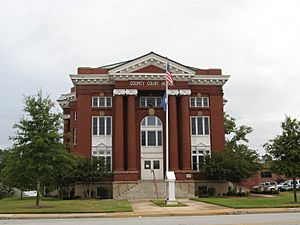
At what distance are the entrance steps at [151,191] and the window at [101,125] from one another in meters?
7.36

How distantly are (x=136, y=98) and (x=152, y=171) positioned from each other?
840 cm

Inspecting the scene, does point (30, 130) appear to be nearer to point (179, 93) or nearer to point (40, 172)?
point (40, 172)

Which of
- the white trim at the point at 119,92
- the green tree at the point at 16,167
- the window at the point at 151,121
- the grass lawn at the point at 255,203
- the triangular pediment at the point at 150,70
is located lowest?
the grass lawn at the point at 255,203

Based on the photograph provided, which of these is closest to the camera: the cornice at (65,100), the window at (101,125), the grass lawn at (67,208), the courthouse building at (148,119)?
the grass lawn at (67,208)

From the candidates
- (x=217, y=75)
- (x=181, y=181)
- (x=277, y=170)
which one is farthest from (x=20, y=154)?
(x=217, y=75)

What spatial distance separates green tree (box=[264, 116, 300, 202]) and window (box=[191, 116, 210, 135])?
17.7 m

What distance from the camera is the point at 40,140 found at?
87.7ft

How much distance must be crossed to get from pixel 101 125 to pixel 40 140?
65.2 feet

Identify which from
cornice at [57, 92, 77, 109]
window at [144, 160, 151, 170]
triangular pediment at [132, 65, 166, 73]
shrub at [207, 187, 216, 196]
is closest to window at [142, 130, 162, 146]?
window at [144, 160, 151, 170]

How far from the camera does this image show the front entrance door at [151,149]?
151 feet

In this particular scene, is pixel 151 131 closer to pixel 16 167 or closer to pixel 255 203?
pixel 255 203

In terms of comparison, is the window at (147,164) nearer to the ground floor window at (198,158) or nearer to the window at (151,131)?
the window at (151,131)

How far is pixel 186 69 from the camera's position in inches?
1804

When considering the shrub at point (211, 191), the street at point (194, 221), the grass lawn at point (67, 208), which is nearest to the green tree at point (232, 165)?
the shrub at point (211, 191)
